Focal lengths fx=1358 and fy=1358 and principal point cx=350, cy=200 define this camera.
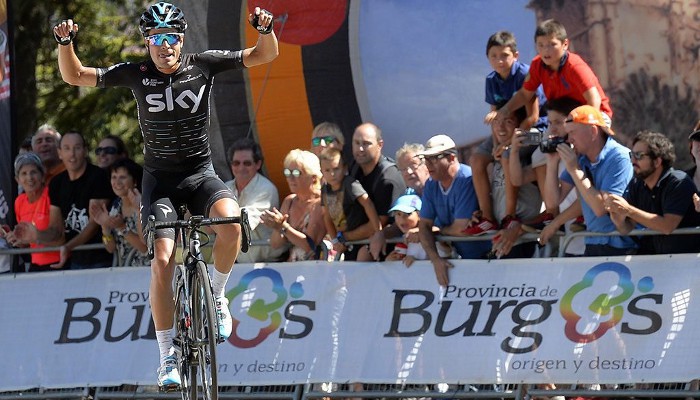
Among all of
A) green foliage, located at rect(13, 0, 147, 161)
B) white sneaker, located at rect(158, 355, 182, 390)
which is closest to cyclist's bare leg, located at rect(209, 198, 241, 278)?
white sneaker, located at rect(158, 355, 182, 390)

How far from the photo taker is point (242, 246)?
29.0ft

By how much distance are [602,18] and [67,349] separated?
559cm

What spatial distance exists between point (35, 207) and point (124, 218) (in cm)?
133

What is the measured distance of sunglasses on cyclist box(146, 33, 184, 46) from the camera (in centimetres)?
900

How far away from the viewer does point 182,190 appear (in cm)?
932

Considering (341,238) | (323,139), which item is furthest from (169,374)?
(323,139)

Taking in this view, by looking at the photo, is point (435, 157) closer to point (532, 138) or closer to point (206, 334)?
point (532, 138)

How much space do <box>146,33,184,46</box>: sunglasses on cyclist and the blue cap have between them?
285 centimetres

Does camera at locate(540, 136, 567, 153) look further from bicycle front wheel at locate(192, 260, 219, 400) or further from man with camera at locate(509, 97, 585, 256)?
bicycle front wheel at locate(192, 260, 219, 400)

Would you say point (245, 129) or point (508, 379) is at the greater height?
point (245, 129)

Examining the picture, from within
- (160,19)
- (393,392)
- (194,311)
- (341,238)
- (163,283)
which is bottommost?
(393,392)

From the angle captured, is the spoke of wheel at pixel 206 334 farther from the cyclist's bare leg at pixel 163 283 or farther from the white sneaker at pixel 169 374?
the cyclist's bare leg at pixel 163 283

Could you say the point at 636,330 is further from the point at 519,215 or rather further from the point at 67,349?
the point at 67,349

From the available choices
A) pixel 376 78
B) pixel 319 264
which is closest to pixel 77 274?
pixel 319 264
